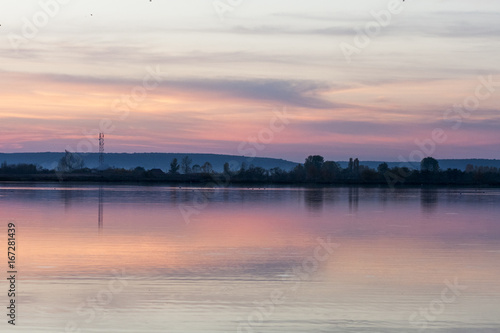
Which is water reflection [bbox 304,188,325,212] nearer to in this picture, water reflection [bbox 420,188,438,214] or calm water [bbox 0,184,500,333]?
water reflection [bbox 420,188,438,214]

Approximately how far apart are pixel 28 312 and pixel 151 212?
20101mm

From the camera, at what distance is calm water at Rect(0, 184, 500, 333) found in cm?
1100

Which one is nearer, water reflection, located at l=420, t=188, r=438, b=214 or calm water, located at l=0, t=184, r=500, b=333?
calm water, located at l=0, t=184, r=500, b=333

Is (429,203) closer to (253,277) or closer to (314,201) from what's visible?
(314,201)

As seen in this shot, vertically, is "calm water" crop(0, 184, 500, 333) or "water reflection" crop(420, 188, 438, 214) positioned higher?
"water reflection" crop(420, 188, 438, 214)

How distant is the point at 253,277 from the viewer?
14.5 meters

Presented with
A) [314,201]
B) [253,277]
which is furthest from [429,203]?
[253,277]

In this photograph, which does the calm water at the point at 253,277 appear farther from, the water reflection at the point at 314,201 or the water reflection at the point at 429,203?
the water reflection at the point at 314,201

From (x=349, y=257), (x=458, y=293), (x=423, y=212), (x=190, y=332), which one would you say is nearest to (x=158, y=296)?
(x=190, y=332)

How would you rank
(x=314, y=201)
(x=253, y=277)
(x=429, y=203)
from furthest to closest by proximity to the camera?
(x=314, y=201)
(x=429, y=203)
(x=253, y=277)

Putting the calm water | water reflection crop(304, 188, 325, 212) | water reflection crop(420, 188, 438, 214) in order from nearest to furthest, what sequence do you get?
the calm water → water reflection crop(420, 188, 438, 214) → water reflection crop(304, 188, 325, 212)

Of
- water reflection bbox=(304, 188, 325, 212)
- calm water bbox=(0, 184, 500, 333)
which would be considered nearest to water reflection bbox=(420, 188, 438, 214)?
water reflection bbox=(304, 188, 325, 212)

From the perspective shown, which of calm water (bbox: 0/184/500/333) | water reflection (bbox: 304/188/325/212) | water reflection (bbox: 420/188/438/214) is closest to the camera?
calm water (bbox: 0/184/500/333)

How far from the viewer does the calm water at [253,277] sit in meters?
11.0
